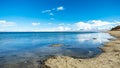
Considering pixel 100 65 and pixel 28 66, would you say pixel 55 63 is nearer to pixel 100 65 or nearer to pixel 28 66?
pixel 28 66

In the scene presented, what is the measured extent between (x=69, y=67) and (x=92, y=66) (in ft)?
8.91

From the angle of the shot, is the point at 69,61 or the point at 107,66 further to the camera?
the point at 69,61

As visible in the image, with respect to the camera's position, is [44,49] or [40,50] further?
[44,49]

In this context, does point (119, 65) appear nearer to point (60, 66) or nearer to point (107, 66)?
point (107, 66)

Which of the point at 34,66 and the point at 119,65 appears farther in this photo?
the point at 34,66

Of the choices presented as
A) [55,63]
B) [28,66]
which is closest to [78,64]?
[55,63]

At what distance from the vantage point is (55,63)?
19.5 metres

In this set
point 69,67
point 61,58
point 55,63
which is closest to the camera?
point 69,67

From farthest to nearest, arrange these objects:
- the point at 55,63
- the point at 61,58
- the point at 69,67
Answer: the point at 61,58 < the point at 55,63 < the point at 69,67

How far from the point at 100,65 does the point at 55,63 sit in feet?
18.0

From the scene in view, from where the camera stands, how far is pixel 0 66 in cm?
2070

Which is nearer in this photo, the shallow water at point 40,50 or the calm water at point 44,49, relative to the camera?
the shallow water at point 40,50

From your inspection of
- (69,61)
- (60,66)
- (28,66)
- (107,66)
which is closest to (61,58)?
(69,61)

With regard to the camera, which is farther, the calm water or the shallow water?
the calm water
